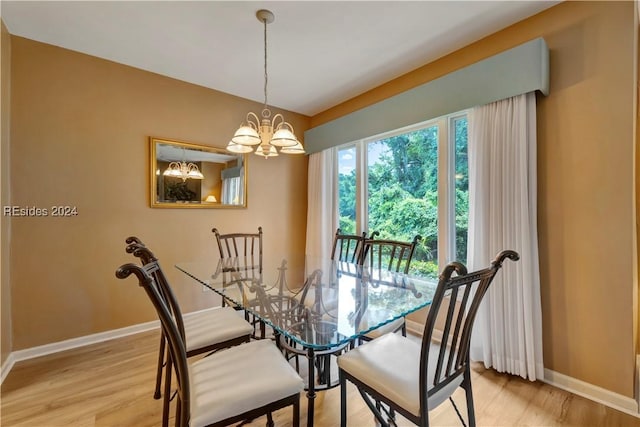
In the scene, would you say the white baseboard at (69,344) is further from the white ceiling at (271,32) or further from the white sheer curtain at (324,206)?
the white ceiling at (271,32)

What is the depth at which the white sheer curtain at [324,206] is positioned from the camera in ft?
12.2

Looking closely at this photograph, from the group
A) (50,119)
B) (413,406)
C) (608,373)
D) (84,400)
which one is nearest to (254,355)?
(413,406)

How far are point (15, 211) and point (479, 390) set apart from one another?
381 cm

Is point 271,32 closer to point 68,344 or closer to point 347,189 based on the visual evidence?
point 347,189

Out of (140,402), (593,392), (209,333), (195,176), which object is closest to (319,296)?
(209,333)

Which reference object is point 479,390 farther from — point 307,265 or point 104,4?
point 104,4

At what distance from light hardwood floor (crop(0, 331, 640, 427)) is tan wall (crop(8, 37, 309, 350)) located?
0.53 m

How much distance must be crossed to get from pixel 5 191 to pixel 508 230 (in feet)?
12.7

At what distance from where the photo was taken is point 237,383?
1.21 meters

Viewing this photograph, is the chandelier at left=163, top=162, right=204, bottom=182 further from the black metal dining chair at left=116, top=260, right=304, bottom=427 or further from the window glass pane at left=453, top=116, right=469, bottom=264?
the window glass pane at left=453, top=116, right=469, bottom=264

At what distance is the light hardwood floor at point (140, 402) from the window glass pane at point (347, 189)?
200cm

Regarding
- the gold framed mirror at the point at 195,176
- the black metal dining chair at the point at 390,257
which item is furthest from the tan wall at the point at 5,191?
the black metal dining chair at the point at 390,257

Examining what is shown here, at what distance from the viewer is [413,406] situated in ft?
3.64

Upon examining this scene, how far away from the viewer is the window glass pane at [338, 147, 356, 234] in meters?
3.59
